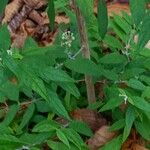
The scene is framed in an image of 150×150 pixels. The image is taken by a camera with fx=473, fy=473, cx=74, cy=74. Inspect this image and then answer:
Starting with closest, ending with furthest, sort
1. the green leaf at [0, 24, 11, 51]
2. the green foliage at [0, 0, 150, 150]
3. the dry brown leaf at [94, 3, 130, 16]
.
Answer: the green foliage at [0, 0, 150, 150], the green leaf at [0, 24, 11, 51], the dry brown leaf at [94, 3, 130, 16]

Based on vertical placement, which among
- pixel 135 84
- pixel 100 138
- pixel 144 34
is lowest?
pixel 100 138

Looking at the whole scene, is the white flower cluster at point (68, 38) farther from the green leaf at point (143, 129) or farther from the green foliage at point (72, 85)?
the green leaf at point (143, 129)

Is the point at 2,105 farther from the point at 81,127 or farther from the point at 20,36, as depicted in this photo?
the point at 20,36

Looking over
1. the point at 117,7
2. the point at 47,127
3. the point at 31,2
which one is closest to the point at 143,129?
the point at 47,127

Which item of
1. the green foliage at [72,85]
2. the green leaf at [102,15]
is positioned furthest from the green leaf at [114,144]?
the green leaf at [102,15]

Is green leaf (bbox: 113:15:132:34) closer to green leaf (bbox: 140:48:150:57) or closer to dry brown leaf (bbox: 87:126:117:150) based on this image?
green leaf (bbox: 140:48:150:57)

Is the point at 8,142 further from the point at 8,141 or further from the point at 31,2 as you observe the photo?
the point at 31,2

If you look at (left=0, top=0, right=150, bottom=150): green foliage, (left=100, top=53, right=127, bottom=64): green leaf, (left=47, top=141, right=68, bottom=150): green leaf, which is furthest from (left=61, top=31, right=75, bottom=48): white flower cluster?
(left=47, top=141, right=68, bottom=150): green leaf
